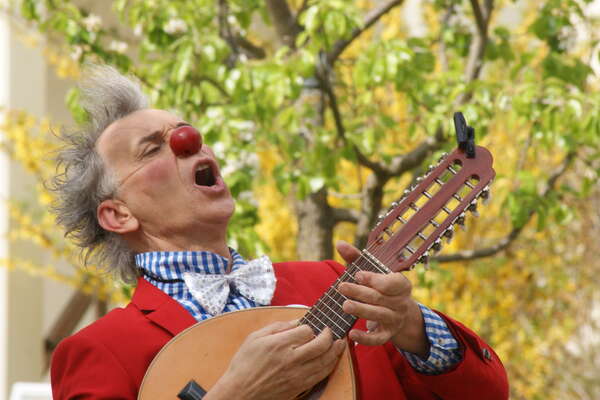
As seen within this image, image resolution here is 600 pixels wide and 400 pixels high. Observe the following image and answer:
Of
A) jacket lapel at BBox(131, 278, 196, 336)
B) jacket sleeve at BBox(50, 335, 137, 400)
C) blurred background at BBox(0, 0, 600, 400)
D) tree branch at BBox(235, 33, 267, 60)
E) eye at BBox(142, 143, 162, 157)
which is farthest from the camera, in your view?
tree branch at BBox(235, 33, 267, 60)

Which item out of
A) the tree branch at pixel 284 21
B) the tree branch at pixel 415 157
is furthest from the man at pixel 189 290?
the tree branch at pixel 415 157

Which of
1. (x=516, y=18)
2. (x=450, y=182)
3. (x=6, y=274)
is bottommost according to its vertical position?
(x=6, y=274)

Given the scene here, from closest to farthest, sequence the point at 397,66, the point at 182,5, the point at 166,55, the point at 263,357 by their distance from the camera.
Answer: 1. the point at 263,357
2. the point at 397,66
3. the point at 182,5
4. the point at 166,55

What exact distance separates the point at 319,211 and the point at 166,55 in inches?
40.3

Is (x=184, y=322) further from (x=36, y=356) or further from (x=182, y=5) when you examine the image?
(x=36, y=356)

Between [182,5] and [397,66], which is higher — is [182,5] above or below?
below

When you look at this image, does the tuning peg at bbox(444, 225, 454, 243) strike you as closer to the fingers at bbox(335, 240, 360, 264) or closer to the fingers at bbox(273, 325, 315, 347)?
the fingers at bbox(335, 240, 360, 264)

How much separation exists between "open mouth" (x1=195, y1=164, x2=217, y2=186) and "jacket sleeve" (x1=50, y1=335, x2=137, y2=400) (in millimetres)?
478

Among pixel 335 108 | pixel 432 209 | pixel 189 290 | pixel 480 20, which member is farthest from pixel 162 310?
pixel 480 20

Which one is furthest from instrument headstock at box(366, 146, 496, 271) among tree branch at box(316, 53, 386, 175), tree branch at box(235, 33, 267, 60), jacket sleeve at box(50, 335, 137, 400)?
tree branch at box(235, 33, 267, 60)

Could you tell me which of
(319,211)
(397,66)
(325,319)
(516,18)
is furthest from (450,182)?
(516,18)

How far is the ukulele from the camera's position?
6.24 ft

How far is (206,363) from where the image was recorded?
2.01 m

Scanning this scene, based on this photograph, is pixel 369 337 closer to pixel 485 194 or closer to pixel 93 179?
pixel 485 194
